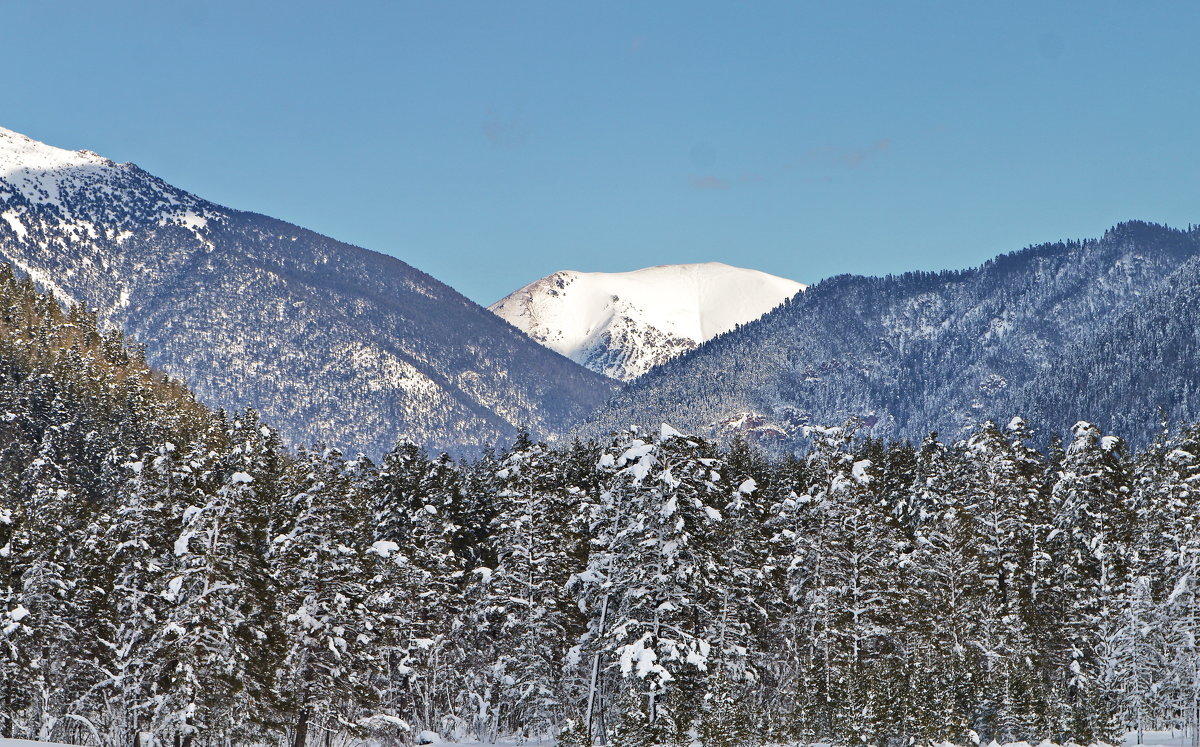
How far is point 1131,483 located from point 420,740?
45206 mm

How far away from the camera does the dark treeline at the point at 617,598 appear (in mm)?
43438

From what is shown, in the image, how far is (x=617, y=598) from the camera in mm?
48438

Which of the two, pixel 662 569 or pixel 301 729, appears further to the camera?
pixel 301 729

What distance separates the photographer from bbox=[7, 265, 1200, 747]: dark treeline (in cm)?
4344

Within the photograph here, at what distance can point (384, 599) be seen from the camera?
53906mm

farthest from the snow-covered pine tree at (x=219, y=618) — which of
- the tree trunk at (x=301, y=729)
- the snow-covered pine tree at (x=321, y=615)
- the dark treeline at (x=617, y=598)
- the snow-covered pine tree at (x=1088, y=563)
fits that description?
the snow-covered pine tree at (x=1088, y=563)

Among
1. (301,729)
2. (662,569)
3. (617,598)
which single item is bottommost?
(301,729)

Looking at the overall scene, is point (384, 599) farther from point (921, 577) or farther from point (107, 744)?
point (921, 577)

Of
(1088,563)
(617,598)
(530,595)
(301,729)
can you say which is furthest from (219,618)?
(1088,563)

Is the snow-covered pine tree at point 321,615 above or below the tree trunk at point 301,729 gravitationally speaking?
above

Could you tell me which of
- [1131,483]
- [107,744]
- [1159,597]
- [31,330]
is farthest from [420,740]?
[31,330]

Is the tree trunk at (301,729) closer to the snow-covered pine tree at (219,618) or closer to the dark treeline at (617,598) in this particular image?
the dark treeline at (617,598)

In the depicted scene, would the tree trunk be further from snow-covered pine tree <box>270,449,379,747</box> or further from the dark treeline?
the dark treeline

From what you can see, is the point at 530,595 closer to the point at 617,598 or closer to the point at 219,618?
the point at 617,598
